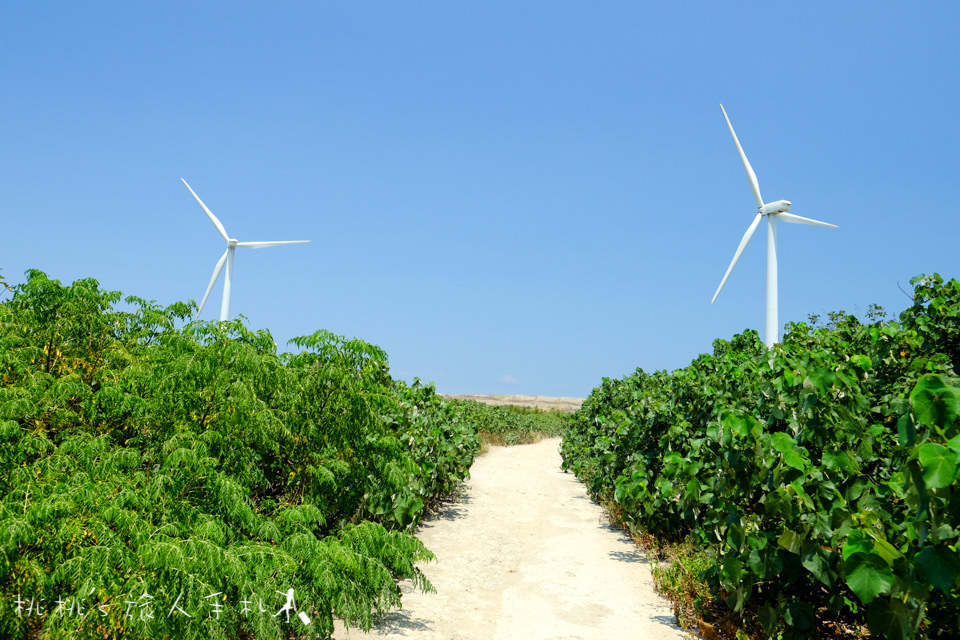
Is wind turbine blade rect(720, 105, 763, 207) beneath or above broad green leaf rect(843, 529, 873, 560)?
above

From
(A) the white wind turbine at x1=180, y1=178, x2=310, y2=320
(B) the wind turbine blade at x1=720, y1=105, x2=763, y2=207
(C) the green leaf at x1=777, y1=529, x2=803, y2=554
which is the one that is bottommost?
(C) the green leaf at x1=777, y1=529, x2=803, y2=554

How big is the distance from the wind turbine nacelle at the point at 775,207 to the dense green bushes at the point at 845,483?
13725 mm

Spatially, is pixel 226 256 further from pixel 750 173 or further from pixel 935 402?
pixel 935 402

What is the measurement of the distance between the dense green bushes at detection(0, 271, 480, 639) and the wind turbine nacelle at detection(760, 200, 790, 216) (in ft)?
62.0

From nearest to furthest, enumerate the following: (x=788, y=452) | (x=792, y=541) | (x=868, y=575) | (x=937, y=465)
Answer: (x=937, y=465), (x=868, y=575), (x=788, y=452), (x=792, y=541)

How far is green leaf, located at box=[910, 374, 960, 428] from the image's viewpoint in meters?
3.10

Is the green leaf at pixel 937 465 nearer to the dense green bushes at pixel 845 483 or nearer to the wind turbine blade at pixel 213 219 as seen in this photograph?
the dense green bushes at pixel 845 483

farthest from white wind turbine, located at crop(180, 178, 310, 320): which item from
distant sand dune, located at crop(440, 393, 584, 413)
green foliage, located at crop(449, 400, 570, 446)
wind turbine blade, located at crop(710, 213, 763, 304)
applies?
distant sand dune, located at crop(440, 393, 584, 413)

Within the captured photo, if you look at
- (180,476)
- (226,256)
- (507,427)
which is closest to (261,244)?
(226,256)

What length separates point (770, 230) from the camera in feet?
68.9

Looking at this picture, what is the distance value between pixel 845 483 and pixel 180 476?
17.9 ft

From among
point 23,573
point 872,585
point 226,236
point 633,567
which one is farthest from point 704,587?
point 226,236

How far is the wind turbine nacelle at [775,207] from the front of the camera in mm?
21094

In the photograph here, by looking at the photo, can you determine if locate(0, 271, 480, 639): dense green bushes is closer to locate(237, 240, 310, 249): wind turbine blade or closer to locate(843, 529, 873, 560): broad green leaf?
locate(843, 529, 873, 560): broad green leaf
